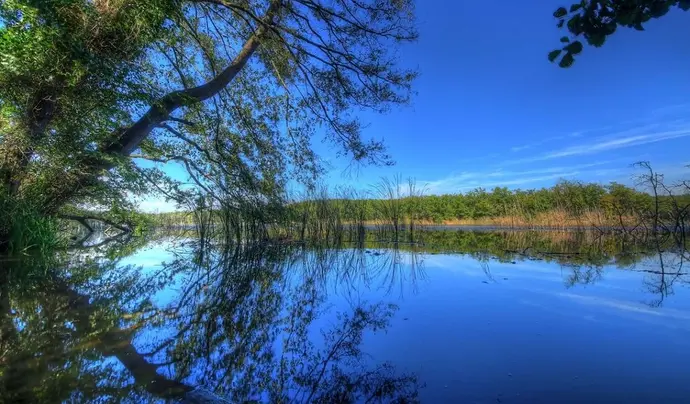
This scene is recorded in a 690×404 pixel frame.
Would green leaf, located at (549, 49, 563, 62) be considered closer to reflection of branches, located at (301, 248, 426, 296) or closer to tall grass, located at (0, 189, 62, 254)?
reflection of branches, located at (301, 248, 426, 296)

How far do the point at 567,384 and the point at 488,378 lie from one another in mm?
335

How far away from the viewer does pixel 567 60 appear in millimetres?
1996

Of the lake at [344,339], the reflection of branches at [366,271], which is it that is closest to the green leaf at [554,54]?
the lake at [344,339]

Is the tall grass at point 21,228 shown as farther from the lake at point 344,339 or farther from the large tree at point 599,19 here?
the large tree at point 599,19

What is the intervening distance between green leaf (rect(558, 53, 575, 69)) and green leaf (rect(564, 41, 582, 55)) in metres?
0.02

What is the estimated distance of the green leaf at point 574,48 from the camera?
1953 mm

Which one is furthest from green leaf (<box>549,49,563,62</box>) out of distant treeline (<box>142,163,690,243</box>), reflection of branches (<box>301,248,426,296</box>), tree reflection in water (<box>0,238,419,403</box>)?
distant treeline (<box>142,163,690,243</box>)

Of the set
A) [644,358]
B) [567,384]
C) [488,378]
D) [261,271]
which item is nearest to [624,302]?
[644,358]

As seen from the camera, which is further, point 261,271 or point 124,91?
point 124,91

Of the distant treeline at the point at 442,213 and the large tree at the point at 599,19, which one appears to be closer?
the large tree at the point at 599,19

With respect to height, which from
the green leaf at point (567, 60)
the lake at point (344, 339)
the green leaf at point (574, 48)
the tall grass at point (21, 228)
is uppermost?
the green leaf at point (574, 48)

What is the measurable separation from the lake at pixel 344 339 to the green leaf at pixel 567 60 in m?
1.59

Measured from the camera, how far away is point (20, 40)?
4.43 m

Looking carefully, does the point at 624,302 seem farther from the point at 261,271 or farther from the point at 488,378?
the point at 261,271
